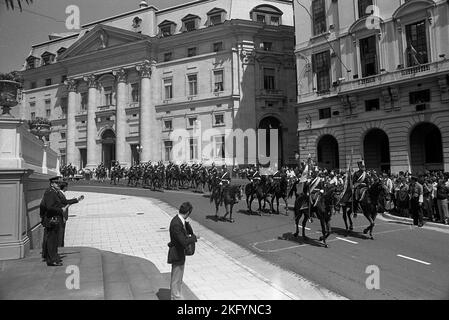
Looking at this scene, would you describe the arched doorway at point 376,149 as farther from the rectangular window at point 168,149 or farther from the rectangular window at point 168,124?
the rectangular window at point 168,124

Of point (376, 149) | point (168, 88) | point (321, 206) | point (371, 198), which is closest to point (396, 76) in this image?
point (376, 149)

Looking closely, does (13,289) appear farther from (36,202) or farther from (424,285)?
(424,285)

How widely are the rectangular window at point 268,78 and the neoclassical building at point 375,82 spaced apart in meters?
9.52

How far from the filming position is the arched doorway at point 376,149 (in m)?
36.5

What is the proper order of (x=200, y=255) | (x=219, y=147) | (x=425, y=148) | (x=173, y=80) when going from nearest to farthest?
(x=200, y=255) < (x=425, y=148) < (x=219, y=147) < (x=173, y=80)

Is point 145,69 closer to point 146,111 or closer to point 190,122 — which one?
point 146,111

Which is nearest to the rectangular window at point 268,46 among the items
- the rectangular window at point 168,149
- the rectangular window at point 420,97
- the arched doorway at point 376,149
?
the rectangular window at point 168,149

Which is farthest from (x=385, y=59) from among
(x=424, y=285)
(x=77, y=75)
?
(x=77, y=75)

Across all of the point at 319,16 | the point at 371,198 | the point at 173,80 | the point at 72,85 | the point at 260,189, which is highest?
the point at 319,16

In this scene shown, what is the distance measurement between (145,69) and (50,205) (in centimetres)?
4661

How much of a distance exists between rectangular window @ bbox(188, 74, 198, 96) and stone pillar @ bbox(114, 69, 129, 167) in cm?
1053

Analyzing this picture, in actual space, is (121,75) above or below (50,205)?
above

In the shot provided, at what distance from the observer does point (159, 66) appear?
5466 centimetres

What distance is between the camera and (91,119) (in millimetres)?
58281
